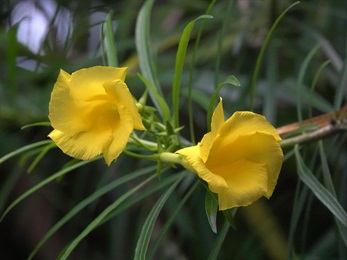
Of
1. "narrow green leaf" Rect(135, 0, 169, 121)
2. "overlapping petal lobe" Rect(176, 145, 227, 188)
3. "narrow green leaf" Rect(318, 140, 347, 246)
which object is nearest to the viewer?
"overlapping petal lobe" Rect(176, 145, 227, 188)

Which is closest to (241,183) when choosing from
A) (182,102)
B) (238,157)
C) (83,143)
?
(238,157)

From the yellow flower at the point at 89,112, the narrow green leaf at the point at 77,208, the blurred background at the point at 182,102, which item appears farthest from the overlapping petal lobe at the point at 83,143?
the blurred background at the point at 182,102

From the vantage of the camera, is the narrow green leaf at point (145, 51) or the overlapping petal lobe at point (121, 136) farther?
the narrow green leaf at point (145, 51)

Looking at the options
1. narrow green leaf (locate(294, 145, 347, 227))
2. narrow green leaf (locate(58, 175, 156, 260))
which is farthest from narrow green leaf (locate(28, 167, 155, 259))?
narrow green leaf (locate(294, 145, 347, 227))

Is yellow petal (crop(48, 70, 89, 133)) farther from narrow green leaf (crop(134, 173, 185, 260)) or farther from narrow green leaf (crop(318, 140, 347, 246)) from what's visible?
narrow green leaf (crop(318, 140, 347, 246))

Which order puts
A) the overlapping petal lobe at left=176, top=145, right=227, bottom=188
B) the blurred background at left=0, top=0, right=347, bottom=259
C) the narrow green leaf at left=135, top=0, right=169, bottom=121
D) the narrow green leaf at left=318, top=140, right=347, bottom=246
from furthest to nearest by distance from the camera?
the blurred background at left=0, top=0, right=347, bottom=259
the narrow green leaf at left=135, top=0, right=169, bottom=121
the narrow green leaf at left=318, top=140, right=347, bottom=246
the overlapping petal lobe at left=176, top=145, right=227, bottom=188

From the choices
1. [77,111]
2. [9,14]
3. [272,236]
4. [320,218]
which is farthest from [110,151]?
[9,14]

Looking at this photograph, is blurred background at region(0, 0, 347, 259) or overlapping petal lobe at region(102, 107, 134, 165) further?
blurred background at region(0, 0, 347, 259)

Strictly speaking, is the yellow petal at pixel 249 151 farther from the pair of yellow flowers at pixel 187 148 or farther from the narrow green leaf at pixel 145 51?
the narrow green leaf at pixel 145 51
